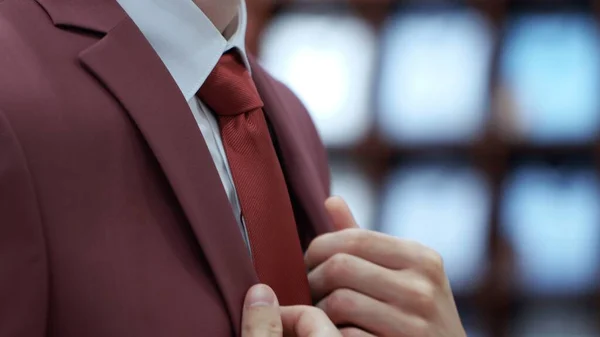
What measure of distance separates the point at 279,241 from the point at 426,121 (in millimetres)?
1579

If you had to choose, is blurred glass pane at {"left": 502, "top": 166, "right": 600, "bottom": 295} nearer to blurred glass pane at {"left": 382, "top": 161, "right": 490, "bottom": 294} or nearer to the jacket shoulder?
blurred glass pane at {"left": 382, "top": 161, "right": 490, "bottom": 294}

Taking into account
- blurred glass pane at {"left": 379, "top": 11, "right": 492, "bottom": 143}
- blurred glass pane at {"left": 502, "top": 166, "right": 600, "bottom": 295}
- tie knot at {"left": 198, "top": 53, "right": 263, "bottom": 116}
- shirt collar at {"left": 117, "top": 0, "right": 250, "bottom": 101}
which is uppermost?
shirt collar at {"left": 117, "top": 0, "right": 250, "bottom": 101}

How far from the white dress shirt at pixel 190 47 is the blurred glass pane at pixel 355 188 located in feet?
5.25

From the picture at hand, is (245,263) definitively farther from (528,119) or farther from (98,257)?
(528,119)

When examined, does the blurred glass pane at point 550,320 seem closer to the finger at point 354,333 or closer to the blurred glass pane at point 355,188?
the blurred glass pane at point 355,188

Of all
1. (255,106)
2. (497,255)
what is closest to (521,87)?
(497,255)

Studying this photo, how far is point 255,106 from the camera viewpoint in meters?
0.91

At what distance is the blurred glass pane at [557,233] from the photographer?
2354mm

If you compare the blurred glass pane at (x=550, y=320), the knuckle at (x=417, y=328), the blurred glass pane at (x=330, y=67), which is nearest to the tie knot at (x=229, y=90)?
the knuckle at (x=417, y=328)

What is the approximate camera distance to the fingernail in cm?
77

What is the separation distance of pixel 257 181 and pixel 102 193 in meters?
0.20

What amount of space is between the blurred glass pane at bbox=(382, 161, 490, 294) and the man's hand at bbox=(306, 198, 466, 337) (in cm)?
143

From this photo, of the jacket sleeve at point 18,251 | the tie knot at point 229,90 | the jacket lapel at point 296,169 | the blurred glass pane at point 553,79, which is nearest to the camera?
the jacket sleeve at point 18,251

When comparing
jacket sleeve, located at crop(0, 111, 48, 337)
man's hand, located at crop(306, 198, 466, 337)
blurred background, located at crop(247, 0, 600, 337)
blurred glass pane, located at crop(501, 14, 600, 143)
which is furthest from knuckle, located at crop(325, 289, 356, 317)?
blurred glass pane, located at crop(501, 14, 600, 143)
